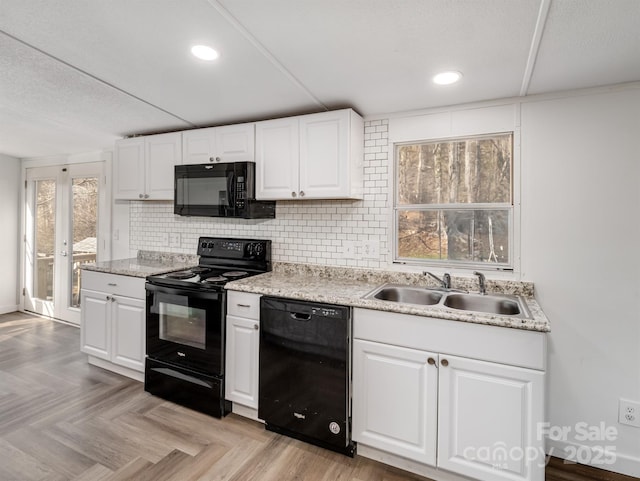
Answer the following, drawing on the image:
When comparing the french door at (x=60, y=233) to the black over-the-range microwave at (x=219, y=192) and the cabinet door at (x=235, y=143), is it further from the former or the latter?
the cabinet door at (x=235, y=143)

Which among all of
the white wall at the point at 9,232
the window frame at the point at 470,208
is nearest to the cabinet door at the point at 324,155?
the window frame at the point at 470,208

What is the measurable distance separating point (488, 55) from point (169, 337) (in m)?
2.69

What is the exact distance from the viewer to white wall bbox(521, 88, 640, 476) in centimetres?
203

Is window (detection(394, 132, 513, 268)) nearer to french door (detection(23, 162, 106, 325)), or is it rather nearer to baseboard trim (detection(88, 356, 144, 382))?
baseboard trim (detection(88, 356, 144, 382))

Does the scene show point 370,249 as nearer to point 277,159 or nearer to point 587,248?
point 277,159

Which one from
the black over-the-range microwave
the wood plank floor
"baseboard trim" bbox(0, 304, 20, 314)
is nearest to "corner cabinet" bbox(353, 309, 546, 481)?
the wood plank floor

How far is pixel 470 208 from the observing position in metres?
2.43

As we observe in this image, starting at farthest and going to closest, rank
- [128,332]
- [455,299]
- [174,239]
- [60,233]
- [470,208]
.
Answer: [60,233], [174,239], [128,332], [470,208], [455,299]

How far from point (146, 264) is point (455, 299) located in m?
2.70

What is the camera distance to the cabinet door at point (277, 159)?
2625 millimetres

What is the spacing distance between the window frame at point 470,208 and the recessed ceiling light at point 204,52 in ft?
4.48

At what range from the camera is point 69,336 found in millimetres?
4027

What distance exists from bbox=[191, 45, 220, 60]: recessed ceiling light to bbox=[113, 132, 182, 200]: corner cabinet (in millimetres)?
1449

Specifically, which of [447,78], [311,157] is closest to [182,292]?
[311,157]
